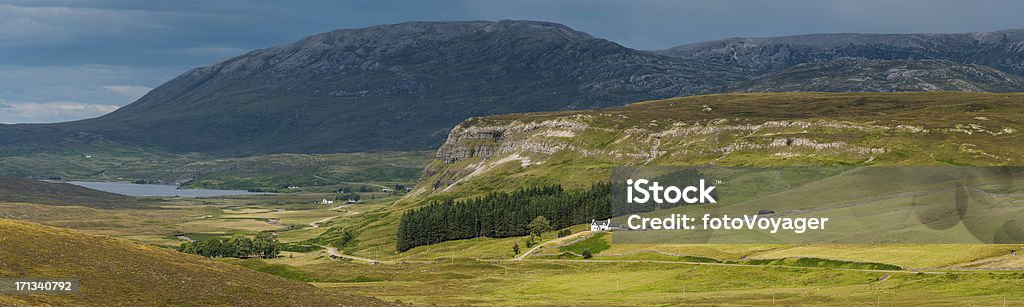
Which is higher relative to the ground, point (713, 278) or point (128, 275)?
point (128, 275)

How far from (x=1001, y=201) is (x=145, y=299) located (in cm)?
16431

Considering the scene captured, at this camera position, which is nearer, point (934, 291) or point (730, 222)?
point (934, 291)

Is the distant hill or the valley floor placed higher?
the distant hill

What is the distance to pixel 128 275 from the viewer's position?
290 ft

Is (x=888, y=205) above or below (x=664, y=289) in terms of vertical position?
above

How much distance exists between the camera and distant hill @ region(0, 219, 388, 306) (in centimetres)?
8175

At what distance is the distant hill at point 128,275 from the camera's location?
8175 cm

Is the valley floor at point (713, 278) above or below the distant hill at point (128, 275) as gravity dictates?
below

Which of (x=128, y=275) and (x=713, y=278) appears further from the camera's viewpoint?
(x=713, y=278)

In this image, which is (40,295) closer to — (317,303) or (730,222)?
(317,303)

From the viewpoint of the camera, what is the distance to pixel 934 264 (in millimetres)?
140375

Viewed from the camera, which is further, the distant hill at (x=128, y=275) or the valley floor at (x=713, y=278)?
the valley floor at (x=713, y=278)

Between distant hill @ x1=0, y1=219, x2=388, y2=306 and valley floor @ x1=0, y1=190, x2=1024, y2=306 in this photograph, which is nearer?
distant hill @ x1=0, y1=219, x2=388, y2=306

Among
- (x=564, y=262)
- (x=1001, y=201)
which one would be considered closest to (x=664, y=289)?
(x=564, y=262)
